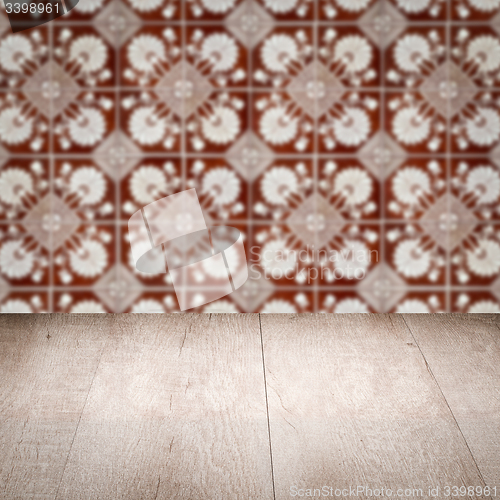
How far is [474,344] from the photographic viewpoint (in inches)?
53.0

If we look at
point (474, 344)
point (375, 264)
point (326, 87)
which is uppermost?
point (326, 87)

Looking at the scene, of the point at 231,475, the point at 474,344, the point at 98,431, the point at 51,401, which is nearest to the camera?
the point at 231,475

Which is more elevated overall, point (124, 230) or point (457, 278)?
point (124, 230)

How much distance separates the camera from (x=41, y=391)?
1120 millimetres

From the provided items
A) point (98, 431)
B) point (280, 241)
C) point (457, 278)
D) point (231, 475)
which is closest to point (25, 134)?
point (280, 241)

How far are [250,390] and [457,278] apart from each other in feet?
2.26

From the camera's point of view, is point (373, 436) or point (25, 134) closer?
point (373, 436)

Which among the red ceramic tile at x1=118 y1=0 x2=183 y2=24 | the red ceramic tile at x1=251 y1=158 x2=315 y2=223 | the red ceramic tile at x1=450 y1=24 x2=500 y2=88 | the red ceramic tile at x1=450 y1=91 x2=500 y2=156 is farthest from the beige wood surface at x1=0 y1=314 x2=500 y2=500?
the red ceramic tile at x1=118 y1=0 x2=183 y2=24

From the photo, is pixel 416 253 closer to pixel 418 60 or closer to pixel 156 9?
pixel 418 60

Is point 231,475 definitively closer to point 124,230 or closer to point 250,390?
point 250,390

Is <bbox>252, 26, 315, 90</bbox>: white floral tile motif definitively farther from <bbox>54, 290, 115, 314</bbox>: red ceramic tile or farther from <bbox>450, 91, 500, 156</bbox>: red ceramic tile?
<bbox>54, 290, 115, 314</bbox>: red ceramic tile

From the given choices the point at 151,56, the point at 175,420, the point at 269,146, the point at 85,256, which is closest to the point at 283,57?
the point at 269,146

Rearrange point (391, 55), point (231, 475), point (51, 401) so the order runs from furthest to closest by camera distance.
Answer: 1. point (391, 55)
2. point (51, 401)
3. point (231, 475)

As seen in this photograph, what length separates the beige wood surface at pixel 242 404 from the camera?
0.87m
